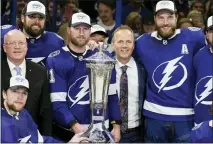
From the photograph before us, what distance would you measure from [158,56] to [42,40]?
823mm

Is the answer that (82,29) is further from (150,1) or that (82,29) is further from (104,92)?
(150,1)

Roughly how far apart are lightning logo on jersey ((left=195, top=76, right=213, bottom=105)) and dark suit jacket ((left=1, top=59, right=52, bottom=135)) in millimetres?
956

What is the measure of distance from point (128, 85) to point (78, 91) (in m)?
0.37

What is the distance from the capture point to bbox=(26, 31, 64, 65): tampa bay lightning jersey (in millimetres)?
3916

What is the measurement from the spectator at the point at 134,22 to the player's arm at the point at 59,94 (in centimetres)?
127

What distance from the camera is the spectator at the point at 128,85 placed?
3.79m

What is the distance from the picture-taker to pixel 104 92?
10.6 ft

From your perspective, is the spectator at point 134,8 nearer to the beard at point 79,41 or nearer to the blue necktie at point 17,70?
the beard at point 79,41

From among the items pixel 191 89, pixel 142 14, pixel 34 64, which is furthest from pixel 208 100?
pixel 142 14

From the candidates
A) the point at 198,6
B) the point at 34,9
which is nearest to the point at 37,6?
the point at 34,9

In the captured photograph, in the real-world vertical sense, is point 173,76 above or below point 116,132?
above

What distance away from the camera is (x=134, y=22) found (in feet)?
15.7

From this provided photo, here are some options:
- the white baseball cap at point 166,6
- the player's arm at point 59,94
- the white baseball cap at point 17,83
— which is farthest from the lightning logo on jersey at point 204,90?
the white baseball cap at point 17,83

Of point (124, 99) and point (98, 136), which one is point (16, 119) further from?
point (124, 99)
